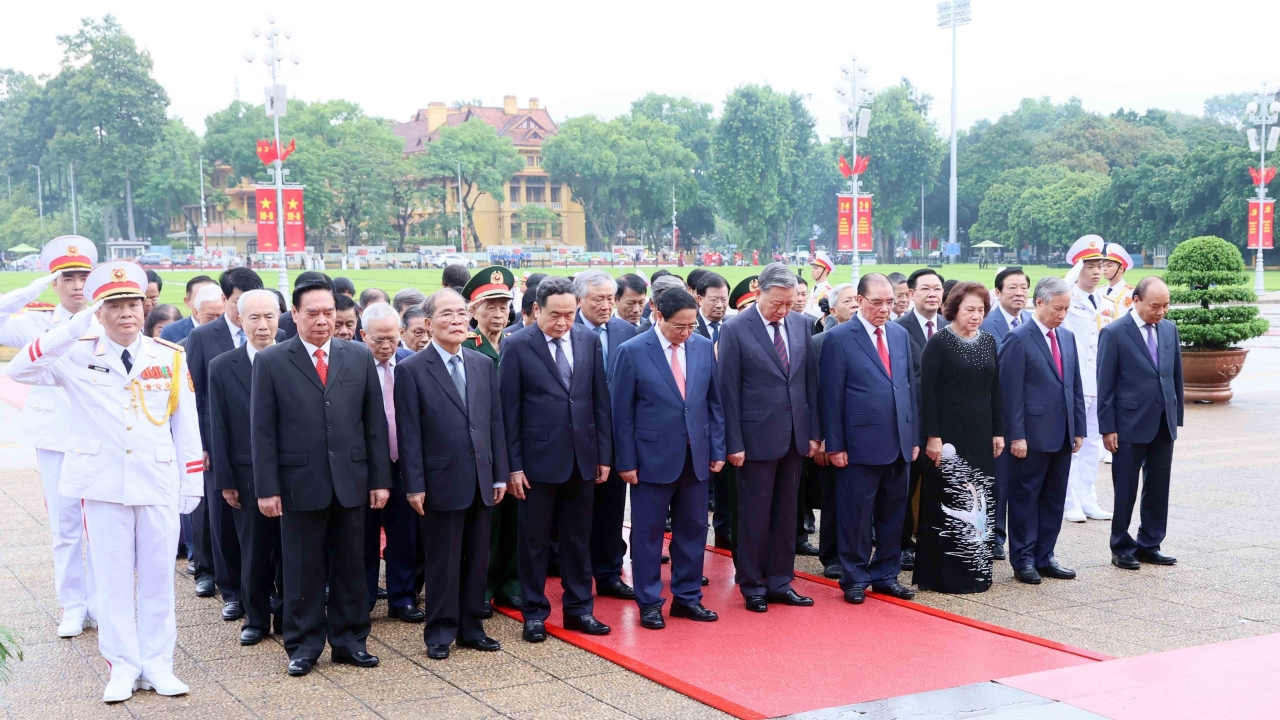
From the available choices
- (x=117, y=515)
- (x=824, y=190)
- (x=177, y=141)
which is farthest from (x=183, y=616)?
(x=824, y=190)

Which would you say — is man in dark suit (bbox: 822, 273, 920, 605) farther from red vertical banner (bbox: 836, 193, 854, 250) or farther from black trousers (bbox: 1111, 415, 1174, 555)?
red vertical banner (bbox: 836, 193, 854, 250)

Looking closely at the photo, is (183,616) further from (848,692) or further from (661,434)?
(848,692)

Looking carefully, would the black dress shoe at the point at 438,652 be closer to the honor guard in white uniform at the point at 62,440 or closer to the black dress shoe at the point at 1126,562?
the honor guard in white uniform at the point at 62,440

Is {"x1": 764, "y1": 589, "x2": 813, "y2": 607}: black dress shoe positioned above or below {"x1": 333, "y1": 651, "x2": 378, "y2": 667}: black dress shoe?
below

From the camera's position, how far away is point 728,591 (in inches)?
249

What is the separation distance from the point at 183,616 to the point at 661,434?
2803 mm

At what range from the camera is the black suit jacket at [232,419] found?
5383mm

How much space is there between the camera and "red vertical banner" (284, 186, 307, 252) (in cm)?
2655

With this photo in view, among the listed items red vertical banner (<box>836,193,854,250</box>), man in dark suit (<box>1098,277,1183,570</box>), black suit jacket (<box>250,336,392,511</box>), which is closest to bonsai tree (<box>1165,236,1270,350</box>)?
man in dark suit (<box>1098,277,1183,570</box>)

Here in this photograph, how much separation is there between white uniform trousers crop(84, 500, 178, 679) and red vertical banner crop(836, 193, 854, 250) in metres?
34.0

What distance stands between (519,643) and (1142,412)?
4087 mm

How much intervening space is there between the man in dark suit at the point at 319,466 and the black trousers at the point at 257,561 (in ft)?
1.12

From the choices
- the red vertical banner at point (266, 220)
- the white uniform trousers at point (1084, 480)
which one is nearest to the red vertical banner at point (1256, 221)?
the red vertical banner at point (266, 220)

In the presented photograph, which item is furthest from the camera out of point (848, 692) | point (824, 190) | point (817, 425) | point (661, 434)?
point (824, 190)
